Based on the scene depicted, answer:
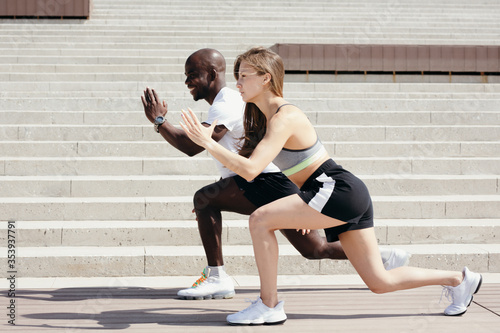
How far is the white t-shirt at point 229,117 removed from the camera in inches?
170

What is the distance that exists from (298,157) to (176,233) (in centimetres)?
238

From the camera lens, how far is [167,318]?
3.96 meters

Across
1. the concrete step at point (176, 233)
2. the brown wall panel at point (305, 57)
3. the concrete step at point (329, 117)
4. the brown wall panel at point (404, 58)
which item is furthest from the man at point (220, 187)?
the brown wall panel at point (404, 58)

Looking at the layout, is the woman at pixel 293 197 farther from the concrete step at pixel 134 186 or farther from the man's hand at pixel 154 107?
the concrete step at pixel 134 186

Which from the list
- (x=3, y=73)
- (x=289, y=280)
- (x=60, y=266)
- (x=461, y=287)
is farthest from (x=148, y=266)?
(x=3, y=73)

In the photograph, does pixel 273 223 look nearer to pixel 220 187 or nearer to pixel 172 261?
pixel 220 187

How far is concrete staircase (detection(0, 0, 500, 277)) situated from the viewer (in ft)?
18.3

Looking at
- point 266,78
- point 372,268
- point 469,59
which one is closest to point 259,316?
point 372,268

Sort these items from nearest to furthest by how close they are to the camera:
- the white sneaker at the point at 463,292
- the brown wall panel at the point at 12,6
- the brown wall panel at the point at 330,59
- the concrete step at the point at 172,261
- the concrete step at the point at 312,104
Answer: the white sneaker at the point at 463,292, the concrete step at the point at 172,261, the concrete step at the point at 312,104, the brown wall panel at the point at 330,59, the brown wall panel at the point at 12,6

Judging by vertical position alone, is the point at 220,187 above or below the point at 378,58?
below

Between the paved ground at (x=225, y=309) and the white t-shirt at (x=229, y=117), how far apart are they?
915 millimetres

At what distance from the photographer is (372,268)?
145 inches

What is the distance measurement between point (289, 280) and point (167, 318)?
57.1 inches

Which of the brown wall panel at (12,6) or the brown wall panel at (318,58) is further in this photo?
the brown wall panel at (12,6)
